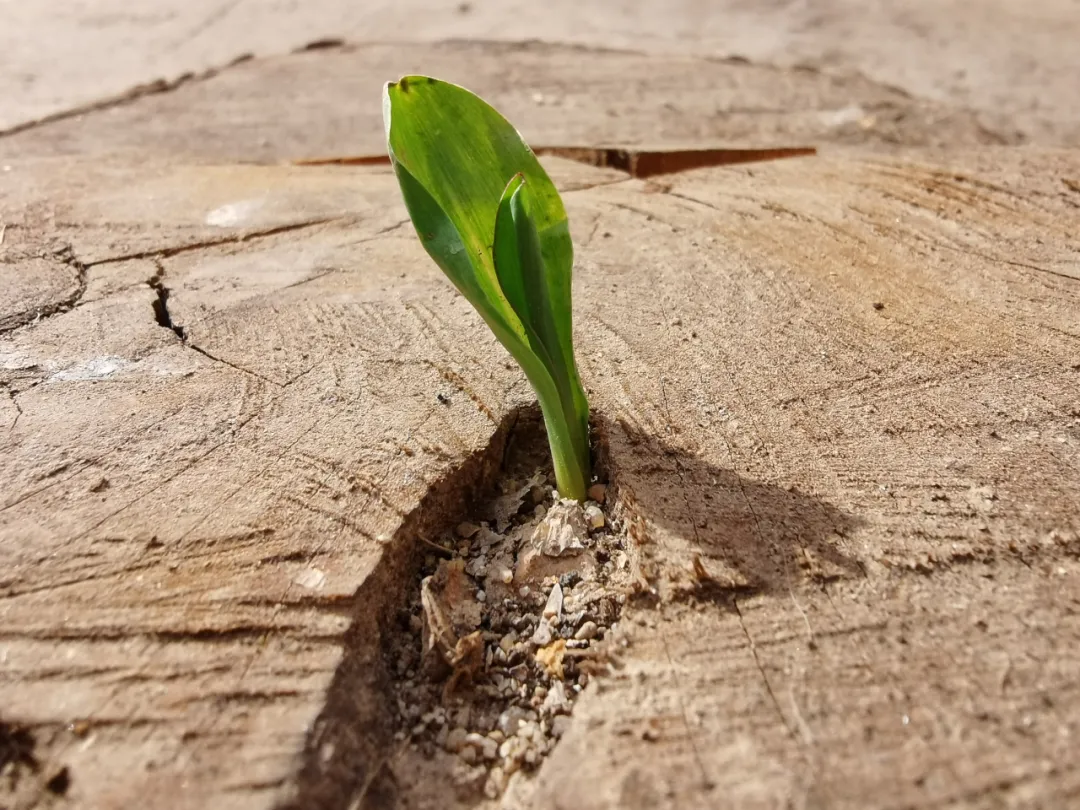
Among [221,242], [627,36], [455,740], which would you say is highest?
[627,36]

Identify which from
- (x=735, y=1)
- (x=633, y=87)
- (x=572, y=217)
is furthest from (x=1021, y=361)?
(x=735, y=1)

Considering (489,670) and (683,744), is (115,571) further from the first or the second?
(683,744)

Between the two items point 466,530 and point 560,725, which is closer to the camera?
point 560,725

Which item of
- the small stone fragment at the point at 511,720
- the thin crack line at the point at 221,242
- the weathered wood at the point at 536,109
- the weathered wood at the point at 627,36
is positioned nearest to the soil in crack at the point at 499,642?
the small stone fragment at the point at 511,720

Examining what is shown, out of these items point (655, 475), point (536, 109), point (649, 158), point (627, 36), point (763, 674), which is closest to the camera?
point (763, 674)

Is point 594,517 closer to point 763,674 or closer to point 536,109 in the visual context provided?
point 763,674

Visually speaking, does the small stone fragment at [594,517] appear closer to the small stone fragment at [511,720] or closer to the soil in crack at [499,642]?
the soil in crack at [499,642]

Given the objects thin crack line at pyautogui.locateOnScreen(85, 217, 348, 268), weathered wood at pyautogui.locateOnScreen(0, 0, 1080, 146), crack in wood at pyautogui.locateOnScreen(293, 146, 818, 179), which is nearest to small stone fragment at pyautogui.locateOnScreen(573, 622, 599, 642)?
thin crack line at pyautogui.locateOnScreen(85, 217, 348, 268)

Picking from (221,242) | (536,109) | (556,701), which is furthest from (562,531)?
(536,109)
